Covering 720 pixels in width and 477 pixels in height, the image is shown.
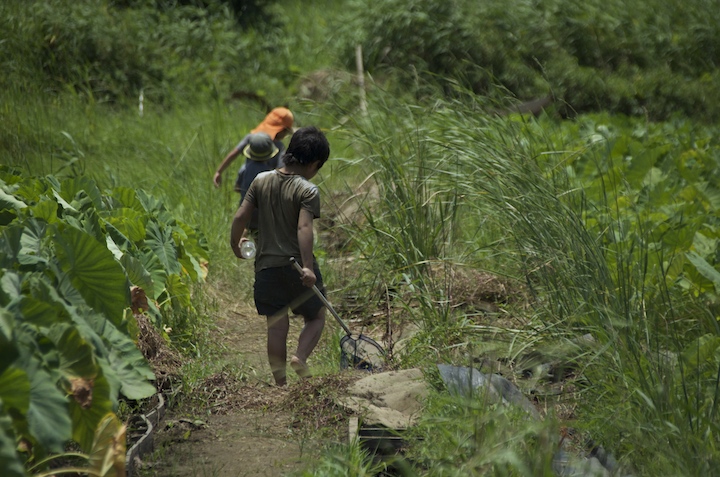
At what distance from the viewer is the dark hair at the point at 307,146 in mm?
4531

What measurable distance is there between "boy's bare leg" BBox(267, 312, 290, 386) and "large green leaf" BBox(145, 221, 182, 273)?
77 centimetres

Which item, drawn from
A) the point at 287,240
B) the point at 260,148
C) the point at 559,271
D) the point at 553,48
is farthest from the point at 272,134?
the point at 553,48

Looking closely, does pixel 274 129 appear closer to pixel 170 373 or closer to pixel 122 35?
pixel 170 373

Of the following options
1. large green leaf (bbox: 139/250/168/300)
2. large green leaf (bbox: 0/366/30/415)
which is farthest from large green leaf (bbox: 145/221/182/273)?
large green leaf (bbox: 0/366/30/415)

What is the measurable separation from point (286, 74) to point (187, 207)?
796 centimetres

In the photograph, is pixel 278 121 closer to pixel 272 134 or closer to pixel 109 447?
pixel 272 134

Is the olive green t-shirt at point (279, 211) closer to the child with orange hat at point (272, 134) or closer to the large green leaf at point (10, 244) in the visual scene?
the large green leaf at point (10, 244)

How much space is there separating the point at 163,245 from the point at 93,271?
1.71 meters

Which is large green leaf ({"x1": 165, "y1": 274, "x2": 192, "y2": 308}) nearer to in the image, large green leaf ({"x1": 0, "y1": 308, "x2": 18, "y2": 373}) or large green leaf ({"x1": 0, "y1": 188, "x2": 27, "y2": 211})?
large green leaf ({"x1": 0, "y1": 188, "x2": 27, "y2": 211})

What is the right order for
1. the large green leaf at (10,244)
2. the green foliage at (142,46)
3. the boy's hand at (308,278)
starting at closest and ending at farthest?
the large green leaf at (10,244) < the boy's hand at (308,278) < the green foliage at (142,46)

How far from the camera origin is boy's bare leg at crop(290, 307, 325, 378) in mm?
4527

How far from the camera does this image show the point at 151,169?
834 centimetres

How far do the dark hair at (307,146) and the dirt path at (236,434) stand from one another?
115 cm

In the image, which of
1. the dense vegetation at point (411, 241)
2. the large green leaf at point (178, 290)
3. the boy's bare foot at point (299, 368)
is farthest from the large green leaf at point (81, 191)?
the boy's bare foot at point (299, 368)
